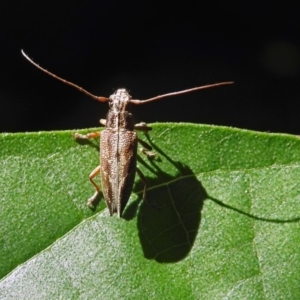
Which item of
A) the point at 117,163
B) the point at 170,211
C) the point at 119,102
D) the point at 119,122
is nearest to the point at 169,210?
A: the point at 170,211

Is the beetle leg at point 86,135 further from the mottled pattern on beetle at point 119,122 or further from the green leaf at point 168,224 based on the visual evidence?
the mottled pattern on beetle at point 119,122

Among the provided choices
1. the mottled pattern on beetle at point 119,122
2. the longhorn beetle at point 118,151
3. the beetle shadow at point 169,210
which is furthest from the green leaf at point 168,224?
the mottled pattern on beetle at point 119,122

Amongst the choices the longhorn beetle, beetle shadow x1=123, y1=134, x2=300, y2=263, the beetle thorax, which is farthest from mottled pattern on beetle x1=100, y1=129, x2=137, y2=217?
the beetle thorax

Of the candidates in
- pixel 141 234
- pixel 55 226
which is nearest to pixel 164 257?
pixel 141 234

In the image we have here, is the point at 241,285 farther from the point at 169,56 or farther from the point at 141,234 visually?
the point at 169,56

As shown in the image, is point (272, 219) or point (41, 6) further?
point (41, 6)

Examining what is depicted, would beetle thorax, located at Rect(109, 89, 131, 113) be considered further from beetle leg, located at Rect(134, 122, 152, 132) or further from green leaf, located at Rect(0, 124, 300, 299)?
green leaf, located at Rect(0, 124, 300, 299)
